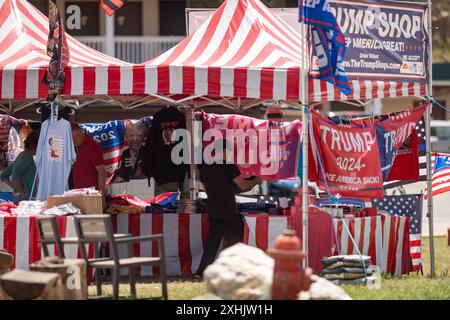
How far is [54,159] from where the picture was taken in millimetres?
11234

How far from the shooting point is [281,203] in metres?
11.9

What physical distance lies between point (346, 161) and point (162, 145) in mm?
3760

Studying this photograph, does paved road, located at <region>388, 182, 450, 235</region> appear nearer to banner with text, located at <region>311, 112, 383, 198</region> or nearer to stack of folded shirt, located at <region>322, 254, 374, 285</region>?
banner with text, located at <region>311, 112, 383, 198</region>

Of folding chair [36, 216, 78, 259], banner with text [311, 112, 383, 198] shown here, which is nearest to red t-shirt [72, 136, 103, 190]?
banner with text [311, 112, 383, 198]

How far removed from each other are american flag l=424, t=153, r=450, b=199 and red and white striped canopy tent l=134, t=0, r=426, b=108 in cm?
236

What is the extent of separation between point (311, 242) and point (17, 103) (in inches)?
263

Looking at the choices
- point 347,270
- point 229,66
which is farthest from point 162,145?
point 347,270

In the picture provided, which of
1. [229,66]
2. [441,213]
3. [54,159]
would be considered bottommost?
[441,213]

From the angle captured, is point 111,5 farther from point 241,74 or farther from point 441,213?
point 441,213

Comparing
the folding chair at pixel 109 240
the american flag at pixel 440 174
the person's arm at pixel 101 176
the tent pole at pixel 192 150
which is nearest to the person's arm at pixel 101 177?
the person's arm at pixel 101 176

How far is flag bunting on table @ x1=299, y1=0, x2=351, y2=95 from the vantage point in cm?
1017

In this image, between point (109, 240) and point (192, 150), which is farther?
point (192, 150)

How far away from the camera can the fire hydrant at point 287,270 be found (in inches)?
270

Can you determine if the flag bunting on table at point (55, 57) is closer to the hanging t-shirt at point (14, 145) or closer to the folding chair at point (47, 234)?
the folding chair at point (47, 234)
